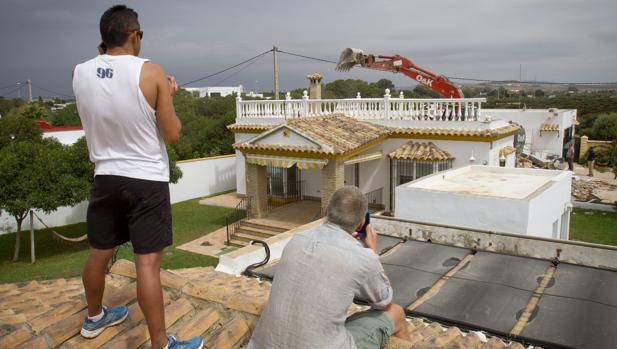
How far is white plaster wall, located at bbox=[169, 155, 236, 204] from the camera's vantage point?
21906mm

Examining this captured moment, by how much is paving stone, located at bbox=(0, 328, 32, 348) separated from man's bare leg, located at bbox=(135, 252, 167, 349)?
35.8 inches

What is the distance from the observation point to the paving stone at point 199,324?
3.08 metres

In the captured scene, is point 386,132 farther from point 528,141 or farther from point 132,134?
point 528,141

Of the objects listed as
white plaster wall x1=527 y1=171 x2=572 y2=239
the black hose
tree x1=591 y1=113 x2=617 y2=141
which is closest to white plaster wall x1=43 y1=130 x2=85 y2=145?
the black hose

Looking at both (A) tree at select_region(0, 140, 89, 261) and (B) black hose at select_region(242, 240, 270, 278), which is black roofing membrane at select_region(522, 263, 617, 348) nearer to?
(B) black hose at select_region(242, 240, 270, 278)

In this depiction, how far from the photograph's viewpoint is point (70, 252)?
14.6m

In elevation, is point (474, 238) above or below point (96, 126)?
below

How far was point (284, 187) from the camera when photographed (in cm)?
1792

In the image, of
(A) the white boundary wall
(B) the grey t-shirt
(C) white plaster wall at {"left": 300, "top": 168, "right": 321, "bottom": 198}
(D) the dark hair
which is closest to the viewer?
(B) the grey t-shirt

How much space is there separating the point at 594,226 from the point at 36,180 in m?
16.7

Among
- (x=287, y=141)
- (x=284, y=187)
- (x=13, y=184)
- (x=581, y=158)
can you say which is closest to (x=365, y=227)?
(x=287, y=141)

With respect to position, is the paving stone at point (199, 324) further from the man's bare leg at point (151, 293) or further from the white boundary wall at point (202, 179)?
the white boundary wall at point (202, 179)

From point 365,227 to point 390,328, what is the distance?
615 mm

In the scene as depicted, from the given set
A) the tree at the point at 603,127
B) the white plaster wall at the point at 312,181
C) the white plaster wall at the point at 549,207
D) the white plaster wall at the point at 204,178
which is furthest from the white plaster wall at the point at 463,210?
the tree at the point at 603,127
